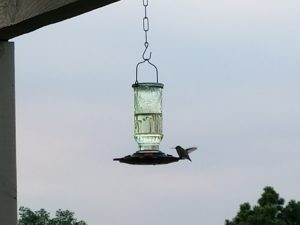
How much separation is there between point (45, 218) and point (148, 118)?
1128 cm

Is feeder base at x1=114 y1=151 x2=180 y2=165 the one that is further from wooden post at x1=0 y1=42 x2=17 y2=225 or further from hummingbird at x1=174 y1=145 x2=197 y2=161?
wooden post at x1=0 y1=42 x2=17 y2=225

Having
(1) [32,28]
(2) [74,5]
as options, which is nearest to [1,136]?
(1) [32,28]

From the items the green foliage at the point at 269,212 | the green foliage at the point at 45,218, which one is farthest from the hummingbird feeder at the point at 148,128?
the green foliage at the point at 269,212

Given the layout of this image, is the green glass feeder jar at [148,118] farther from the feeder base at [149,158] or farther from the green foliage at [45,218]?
the green foliage at [45,218]

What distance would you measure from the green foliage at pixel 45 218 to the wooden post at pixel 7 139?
11.1m

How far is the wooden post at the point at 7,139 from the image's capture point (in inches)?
108

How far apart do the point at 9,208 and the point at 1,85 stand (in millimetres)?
347

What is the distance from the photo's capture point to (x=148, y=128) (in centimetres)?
337

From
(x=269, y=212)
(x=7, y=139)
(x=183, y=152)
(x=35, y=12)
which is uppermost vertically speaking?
(x=269, y=212)

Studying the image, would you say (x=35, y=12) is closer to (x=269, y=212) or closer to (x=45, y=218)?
(x=45, y=218)

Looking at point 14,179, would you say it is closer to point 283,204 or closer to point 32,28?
point 32,28

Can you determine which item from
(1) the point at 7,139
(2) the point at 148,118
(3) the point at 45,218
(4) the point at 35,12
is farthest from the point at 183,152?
(3) the point at 45,218

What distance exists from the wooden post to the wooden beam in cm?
10

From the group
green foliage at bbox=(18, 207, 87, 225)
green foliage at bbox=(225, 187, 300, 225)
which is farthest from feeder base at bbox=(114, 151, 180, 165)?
green foliage at bbox=(225, 187, 300, 225)
